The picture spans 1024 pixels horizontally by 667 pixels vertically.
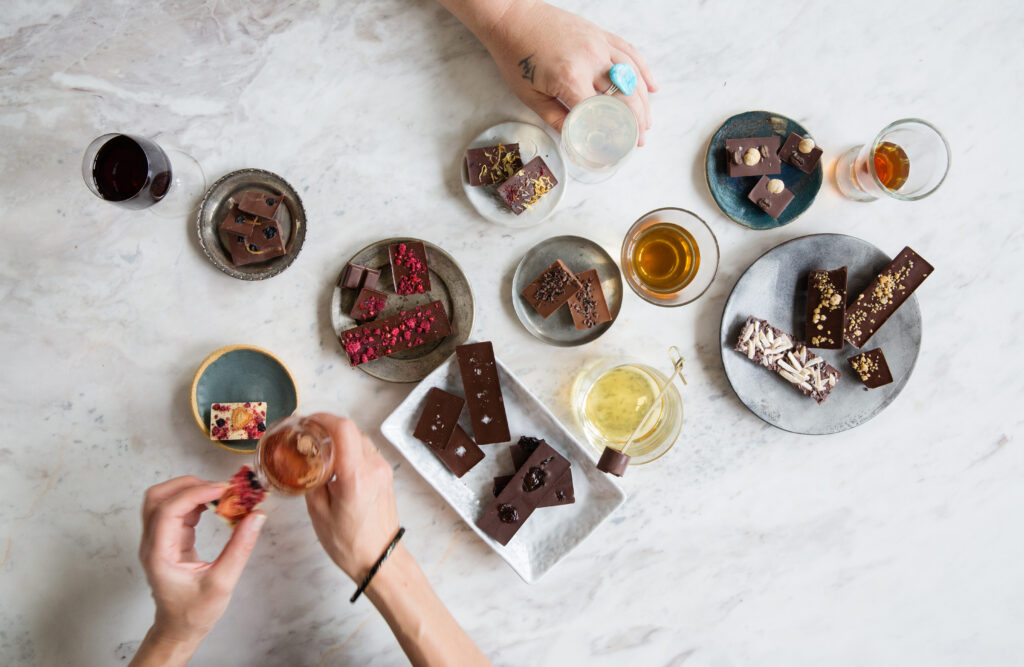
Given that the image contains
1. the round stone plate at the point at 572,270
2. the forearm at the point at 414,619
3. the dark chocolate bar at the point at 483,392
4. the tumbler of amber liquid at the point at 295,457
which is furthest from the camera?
the round stone plate at the point at 572,270

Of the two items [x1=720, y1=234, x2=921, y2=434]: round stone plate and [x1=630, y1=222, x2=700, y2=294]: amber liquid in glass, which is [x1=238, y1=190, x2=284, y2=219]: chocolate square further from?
[x1=720, y1=234, x2=921, y2=434]: round stone plate

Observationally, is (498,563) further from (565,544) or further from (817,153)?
(817,153)

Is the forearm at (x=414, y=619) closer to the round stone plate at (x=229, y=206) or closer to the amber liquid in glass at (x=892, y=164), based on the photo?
the round stone plate at (x=229, y=206)

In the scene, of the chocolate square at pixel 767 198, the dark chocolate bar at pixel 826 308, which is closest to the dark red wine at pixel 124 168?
the chocolate square at pixel 767 198

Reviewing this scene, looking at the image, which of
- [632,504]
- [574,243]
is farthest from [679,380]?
[574,243]

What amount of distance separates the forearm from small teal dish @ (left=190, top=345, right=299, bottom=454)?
1.88 feet

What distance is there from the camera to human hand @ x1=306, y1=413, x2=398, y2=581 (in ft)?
5.12

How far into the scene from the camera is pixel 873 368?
1.87m

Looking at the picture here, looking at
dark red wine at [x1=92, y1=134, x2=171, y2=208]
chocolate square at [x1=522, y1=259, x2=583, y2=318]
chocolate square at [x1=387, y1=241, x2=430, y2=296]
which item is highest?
chocolate square at [x1=522, y1=259, x2=583, y2=318]

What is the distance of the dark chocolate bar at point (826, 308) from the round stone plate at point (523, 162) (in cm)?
84

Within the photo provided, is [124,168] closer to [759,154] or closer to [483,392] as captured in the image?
[483,392]

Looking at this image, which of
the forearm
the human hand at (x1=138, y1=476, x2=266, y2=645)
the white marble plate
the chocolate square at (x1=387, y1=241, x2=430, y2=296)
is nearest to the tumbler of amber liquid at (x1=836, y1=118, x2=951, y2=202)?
the white marble plate

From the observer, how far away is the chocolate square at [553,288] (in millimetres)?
1828

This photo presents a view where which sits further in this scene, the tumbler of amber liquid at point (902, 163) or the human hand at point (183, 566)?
the tumbler of amber liquid at point (902, 163)
